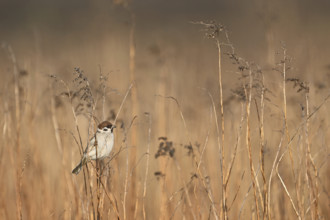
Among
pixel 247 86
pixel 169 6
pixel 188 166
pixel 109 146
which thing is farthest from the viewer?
pixel 169 6

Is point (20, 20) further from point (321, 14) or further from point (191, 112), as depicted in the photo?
point (191, 112)

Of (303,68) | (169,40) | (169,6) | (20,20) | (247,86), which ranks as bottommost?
(247,86)

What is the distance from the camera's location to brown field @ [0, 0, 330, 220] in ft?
7.75

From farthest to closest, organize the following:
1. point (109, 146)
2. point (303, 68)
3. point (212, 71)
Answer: point (212, 71)
point (303, 68)
point (109, 146)

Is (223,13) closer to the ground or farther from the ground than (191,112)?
farther from the ground

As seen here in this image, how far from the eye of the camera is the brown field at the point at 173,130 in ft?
7.75

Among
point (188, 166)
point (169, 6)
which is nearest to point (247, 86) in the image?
point (188, 166)

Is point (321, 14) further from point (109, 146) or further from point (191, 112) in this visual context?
point (109, 146)

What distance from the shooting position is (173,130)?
457 cm

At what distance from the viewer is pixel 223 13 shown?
20438 mm

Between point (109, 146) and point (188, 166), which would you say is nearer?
point (109, 146)

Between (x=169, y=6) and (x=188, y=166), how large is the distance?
20233 millimetres

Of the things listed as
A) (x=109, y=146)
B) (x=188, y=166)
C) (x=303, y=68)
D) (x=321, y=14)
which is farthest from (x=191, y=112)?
(x=321, y=14)

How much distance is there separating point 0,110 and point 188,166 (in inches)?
72.4
